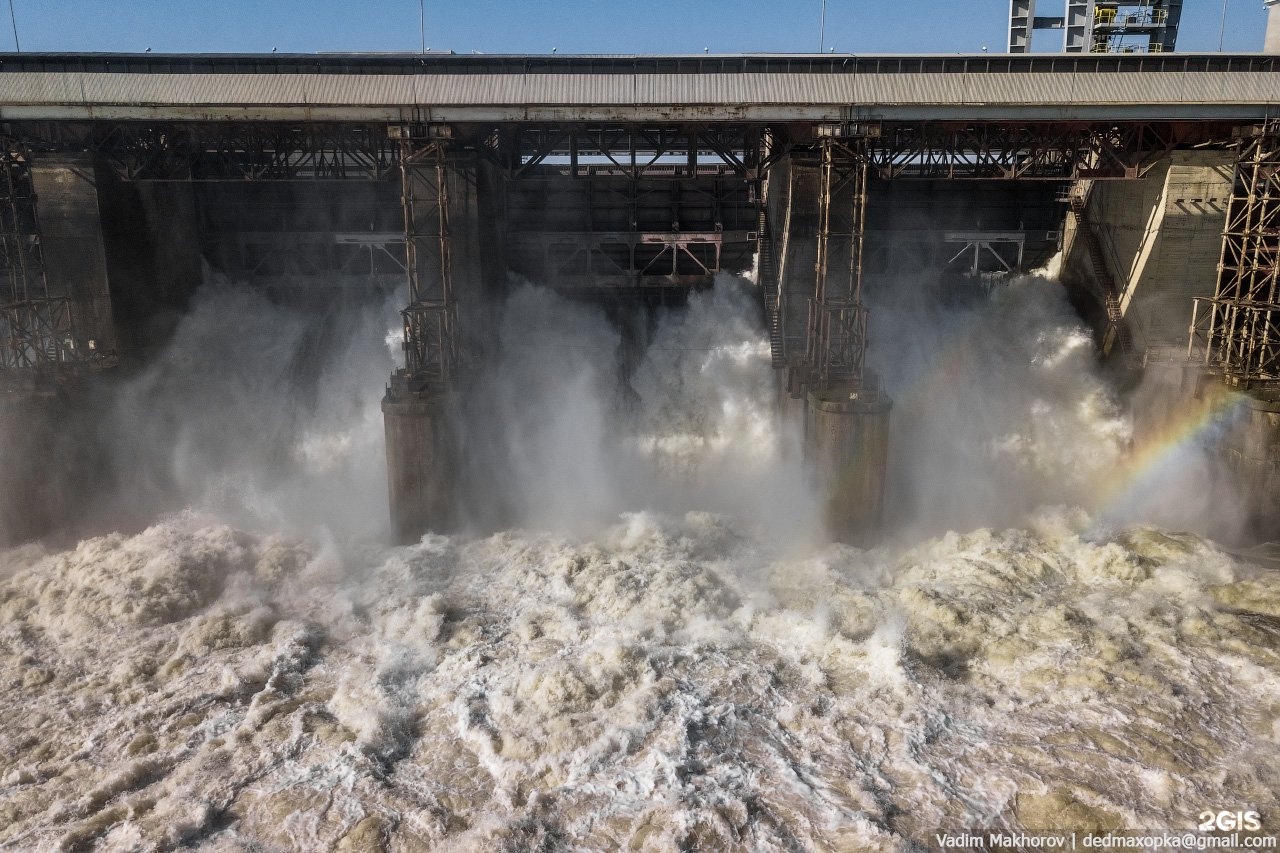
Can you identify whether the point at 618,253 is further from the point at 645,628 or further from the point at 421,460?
the point at 645,628

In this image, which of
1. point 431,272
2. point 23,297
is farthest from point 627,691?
point 23,297

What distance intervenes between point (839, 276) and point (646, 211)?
319 inches

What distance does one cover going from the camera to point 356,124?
1870 cm

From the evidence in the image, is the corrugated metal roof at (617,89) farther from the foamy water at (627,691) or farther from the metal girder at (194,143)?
the foamy water at (627,691)

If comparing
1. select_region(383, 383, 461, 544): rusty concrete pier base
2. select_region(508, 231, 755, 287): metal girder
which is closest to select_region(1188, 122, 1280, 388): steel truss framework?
select_region(508, 231, 755, 287): metal girder

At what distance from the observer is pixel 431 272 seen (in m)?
20.3

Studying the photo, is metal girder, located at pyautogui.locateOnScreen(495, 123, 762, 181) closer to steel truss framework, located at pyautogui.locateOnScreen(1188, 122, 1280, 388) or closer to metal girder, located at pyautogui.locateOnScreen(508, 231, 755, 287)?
metal girder, located at pyautogui.locateOnScreen(508, 231, 755, 287)

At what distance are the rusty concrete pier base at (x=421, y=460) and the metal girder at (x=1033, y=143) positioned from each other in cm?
1127

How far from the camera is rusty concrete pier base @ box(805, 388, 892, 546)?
60.8ft

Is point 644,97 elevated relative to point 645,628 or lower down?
elevated

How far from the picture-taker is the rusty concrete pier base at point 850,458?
730 inches

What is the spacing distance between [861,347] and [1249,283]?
29.6 ft

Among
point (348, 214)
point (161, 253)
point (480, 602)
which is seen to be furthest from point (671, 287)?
point (161, 253)

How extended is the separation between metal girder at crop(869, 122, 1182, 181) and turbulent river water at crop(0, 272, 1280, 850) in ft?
17.2
